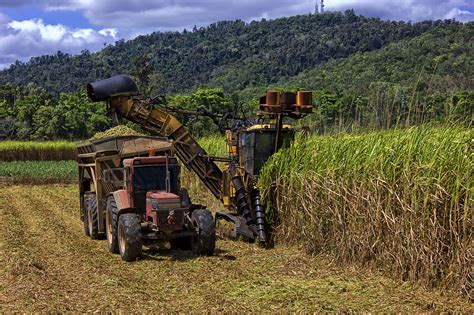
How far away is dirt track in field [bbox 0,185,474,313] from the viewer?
289 inches

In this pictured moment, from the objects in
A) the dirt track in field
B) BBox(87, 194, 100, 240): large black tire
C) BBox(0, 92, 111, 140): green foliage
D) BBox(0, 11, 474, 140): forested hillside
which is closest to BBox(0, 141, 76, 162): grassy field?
BBox(0, 11, 474, 140): forested hillside

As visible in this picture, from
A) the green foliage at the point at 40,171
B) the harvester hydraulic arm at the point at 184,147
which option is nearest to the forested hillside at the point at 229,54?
the green foliage at the point at 40,171

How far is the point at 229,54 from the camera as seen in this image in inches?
5143

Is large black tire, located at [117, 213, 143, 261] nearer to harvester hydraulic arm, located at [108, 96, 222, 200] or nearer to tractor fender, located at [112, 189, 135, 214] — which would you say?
tractor fender, located at [112, 189, 135, 214]

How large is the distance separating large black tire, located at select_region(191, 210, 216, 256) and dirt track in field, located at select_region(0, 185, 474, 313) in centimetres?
20

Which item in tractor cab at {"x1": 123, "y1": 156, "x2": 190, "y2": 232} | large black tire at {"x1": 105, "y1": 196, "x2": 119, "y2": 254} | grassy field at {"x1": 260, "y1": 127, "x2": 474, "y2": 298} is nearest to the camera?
grassy field at {"x1": 260, "y1": 127, "x2": 474, "y2": 298}

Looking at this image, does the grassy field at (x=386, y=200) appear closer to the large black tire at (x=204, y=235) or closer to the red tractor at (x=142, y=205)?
the large black tire at (x=204, y=235)

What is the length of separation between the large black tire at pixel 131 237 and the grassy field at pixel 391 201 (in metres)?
3.02

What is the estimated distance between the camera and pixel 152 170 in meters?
11.1

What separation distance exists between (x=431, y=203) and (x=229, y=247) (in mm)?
4976

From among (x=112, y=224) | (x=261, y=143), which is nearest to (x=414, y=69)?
(x=261, y=143)

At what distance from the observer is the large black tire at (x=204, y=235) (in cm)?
1052

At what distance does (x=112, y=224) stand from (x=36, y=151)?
2892cm

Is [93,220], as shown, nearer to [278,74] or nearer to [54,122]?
[54,122]
